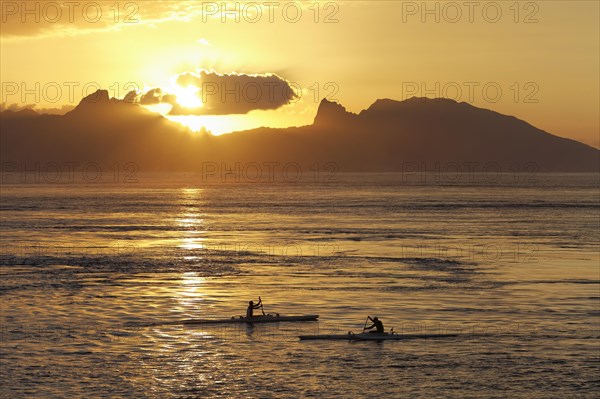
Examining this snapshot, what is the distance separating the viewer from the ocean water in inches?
1772

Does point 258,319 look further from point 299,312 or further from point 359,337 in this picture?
point 359,337

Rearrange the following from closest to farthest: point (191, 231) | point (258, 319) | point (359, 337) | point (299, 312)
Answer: point (359, 337)
point (258, 319)
point (299, 312)
point (191, 231)

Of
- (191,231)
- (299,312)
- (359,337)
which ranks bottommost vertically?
(359,337)

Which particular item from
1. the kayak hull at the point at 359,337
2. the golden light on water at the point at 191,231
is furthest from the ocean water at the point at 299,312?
the golden light on water at the point at 191,231

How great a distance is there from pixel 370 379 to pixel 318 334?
10956 mm

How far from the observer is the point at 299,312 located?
64438 millimetres

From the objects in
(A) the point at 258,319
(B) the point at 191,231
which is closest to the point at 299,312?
(A) the point at 258,319

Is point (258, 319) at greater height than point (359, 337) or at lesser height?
greater

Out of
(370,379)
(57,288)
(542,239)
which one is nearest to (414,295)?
(370,379)

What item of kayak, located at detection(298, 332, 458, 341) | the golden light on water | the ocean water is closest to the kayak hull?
kayak, located at detection(298, 332, 458, 341)

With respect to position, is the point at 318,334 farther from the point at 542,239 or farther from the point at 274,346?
the point at 542,239

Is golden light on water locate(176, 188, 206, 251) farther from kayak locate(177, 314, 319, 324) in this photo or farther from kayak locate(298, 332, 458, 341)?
kayak locate(298, 332, 458, 341)

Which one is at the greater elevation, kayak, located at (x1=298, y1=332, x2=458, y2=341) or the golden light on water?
the golden light on water

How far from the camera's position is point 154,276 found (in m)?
85.9
